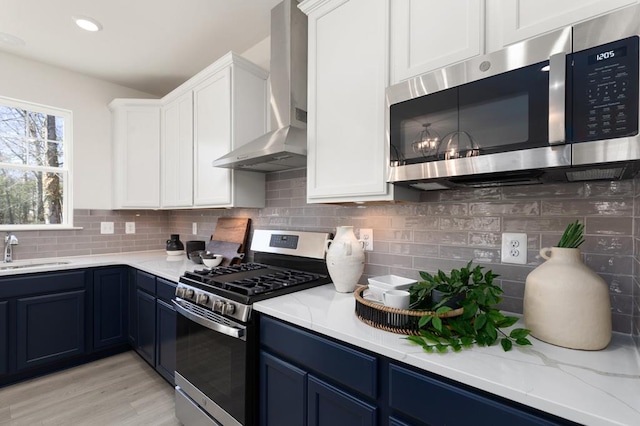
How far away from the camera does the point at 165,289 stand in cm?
222

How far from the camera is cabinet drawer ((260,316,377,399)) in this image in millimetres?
1039

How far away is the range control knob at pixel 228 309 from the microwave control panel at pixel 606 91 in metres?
1.49

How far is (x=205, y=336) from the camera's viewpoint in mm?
1697

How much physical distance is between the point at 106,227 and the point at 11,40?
5.80 ft

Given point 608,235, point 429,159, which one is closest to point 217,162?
point 429,159

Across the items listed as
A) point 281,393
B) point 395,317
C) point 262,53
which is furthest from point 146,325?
point 262,53

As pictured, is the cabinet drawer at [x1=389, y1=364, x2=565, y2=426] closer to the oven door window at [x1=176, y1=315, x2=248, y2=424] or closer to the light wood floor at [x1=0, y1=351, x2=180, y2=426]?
the oven door window at [x1=176, y1=315, x2=248, y2=424]

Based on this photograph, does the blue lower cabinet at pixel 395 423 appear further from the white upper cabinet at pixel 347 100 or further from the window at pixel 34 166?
the window at pixel 34 166

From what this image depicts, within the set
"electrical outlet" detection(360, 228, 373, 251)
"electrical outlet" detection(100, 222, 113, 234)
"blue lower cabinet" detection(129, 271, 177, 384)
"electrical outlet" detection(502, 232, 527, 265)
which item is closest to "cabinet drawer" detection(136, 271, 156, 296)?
"blue lower cabinet" detection(129, 271, 177, 384)

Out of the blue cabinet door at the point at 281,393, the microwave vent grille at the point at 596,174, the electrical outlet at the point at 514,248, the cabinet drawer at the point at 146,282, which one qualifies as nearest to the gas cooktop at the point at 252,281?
the blue cabinet door at the point at 281,393

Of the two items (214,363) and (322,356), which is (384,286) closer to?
(322,356)

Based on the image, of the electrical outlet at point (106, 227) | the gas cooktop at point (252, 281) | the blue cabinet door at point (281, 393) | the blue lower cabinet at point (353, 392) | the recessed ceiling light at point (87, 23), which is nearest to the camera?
the blue lower cabinet at point (353, 392)

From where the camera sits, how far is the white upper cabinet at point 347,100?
1.42 m

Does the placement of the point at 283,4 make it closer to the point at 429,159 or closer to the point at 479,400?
the point at 429,159
